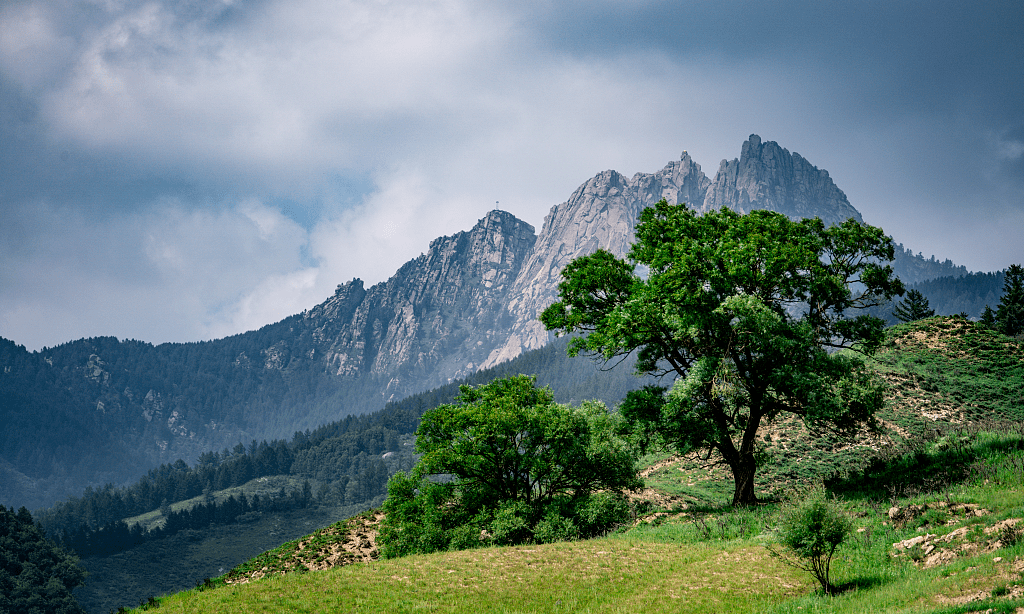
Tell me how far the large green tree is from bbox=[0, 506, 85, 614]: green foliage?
180047mm

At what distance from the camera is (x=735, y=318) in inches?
1113

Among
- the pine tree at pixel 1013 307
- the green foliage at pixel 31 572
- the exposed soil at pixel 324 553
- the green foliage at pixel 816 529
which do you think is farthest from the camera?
the green foliage at pixel 31 572

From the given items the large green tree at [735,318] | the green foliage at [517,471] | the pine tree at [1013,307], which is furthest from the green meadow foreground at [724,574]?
the pine tree at [1013,307]

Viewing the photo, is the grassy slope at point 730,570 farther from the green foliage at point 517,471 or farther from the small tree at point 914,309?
the small tree at point 914,309

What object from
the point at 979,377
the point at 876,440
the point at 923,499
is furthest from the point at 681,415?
the point at 979,377

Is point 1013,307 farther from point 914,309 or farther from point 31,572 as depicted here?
point 31,572

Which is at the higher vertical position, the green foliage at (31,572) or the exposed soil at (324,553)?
the exposed soil at (324,553)

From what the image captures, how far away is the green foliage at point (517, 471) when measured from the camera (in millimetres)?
32719

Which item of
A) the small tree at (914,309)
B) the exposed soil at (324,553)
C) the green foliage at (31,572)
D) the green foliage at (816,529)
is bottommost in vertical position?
the green foliage at (31,572)

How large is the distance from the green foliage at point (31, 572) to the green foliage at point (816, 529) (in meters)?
187

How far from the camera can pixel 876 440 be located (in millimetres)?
45438

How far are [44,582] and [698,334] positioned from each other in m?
195

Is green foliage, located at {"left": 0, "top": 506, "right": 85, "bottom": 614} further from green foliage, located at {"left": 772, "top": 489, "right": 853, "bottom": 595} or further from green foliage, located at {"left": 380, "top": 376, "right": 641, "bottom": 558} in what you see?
green foliage, located at {"left": 772, "top": 489, "right": 853, "bottom": 595}

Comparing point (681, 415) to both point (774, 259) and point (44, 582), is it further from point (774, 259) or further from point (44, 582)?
point (44, 582)
